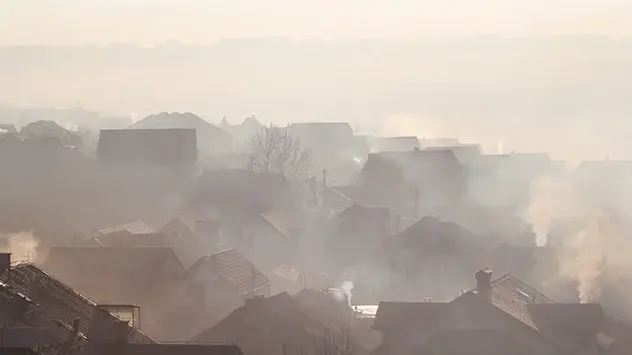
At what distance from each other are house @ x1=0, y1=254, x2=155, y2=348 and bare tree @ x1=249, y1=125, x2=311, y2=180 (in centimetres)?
3917

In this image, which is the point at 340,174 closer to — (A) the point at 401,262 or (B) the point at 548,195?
(B) the point at 548,195

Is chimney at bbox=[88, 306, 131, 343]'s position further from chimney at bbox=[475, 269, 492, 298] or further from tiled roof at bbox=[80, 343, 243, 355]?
chimney at bbox=[475, 269, 492, 298]

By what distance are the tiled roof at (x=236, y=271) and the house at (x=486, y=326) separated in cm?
878

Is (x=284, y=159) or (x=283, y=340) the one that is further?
(x=284, y=159)

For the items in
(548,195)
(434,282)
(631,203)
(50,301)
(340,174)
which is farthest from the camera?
(340,174)

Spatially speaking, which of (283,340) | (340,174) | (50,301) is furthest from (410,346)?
(340,174)

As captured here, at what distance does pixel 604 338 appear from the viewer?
27875 millimetres

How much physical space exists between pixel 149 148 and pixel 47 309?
3892cm

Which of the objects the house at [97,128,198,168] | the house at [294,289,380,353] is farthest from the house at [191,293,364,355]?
the house at [97,128,198,168]

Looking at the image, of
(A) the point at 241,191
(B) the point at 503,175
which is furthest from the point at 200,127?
(A) the point at 241,191

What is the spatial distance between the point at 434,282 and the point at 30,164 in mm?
32188

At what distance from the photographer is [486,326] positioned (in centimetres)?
2572

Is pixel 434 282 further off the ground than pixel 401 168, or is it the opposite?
pixel 401 168

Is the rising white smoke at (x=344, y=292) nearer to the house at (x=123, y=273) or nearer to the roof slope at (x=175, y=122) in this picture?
the house at (x=123, y=273)
